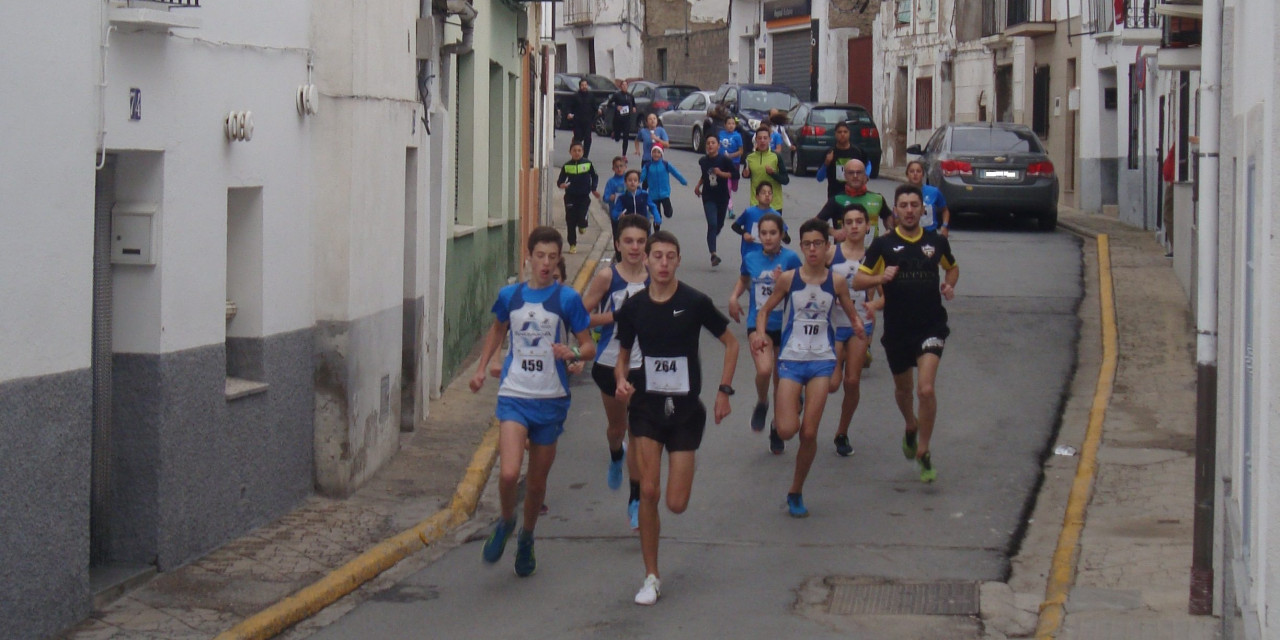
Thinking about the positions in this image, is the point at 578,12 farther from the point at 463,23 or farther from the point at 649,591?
the point at 649,591

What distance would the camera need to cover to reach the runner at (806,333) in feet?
31.2

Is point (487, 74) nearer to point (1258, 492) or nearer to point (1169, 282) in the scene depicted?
point (1169, 282)

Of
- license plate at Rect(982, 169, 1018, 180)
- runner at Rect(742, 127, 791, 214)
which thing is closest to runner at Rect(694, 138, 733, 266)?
runner at Rect(742, 127, 791, 214)

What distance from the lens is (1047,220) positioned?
Result: 23250mm

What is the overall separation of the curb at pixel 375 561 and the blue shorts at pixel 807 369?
2298 millimetres

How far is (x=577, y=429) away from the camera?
41.0 ft

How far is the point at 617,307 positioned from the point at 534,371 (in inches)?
42.7

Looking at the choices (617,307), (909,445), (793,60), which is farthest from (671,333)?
(793,60)

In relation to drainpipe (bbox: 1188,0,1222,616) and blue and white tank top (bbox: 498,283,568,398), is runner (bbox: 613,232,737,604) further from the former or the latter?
drainpipe (bbox: 1188,0,1222,616)

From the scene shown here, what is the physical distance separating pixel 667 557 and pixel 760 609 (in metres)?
1.11

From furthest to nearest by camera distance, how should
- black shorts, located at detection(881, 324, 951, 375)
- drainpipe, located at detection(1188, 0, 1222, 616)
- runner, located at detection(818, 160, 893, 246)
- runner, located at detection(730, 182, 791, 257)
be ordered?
1. runner, located at detection(730, 182, 791, 257)
2. runner, located at detection(818, 160, 893, 246)
3. black shorts, located at detection(881, 324, 951, 375)
4. drainpipe, located at detection(1188, 0, 1222, 616)

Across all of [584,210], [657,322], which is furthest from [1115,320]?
[657,322]

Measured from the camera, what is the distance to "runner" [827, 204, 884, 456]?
10289 millimetres

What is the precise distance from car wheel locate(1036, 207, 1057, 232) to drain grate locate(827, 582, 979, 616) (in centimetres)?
1563
